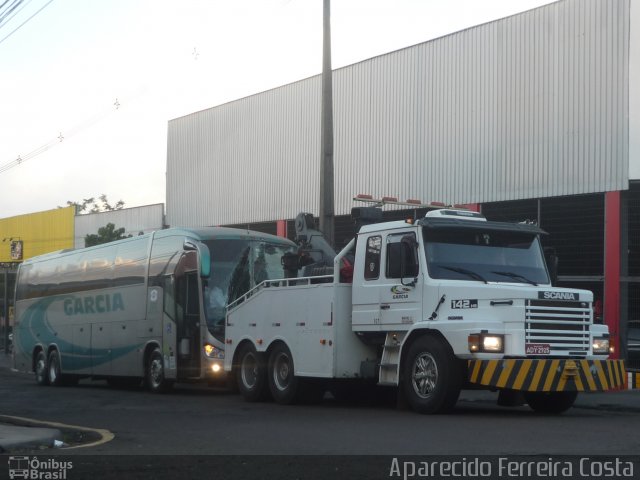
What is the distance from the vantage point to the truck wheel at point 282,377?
16375 mm

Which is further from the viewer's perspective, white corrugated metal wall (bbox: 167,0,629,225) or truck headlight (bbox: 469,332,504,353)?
white corrugated metal wall (bbox: 167,0,629,225)

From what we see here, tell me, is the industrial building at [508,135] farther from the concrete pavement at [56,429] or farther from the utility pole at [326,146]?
the utility pole at [326,146]

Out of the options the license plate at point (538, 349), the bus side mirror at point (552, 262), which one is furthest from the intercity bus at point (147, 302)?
the license plate at point (538, 349)

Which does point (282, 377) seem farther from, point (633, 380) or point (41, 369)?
point (41, 369)

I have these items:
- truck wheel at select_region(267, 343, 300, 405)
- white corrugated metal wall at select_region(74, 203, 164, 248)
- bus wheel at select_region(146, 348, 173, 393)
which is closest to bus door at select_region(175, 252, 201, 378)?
bus wheel at select_region(146, 348, 173, 393)

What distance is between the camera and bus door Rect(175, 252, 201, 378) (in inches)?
798

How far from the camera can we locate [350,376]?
15406 millimetres

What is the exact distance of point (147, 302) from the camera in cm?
2231

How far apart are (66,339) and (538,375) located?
16544mm

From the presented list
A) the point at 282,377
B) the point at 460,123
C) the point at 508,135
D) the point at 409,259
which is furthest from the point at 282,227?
the point at 409,259

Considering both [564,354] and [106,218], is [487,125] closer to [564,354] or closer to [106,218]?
[564,354]

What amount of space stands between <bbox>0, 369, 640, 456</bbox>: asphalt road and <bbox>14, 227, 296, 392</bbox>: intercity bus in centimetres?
227
